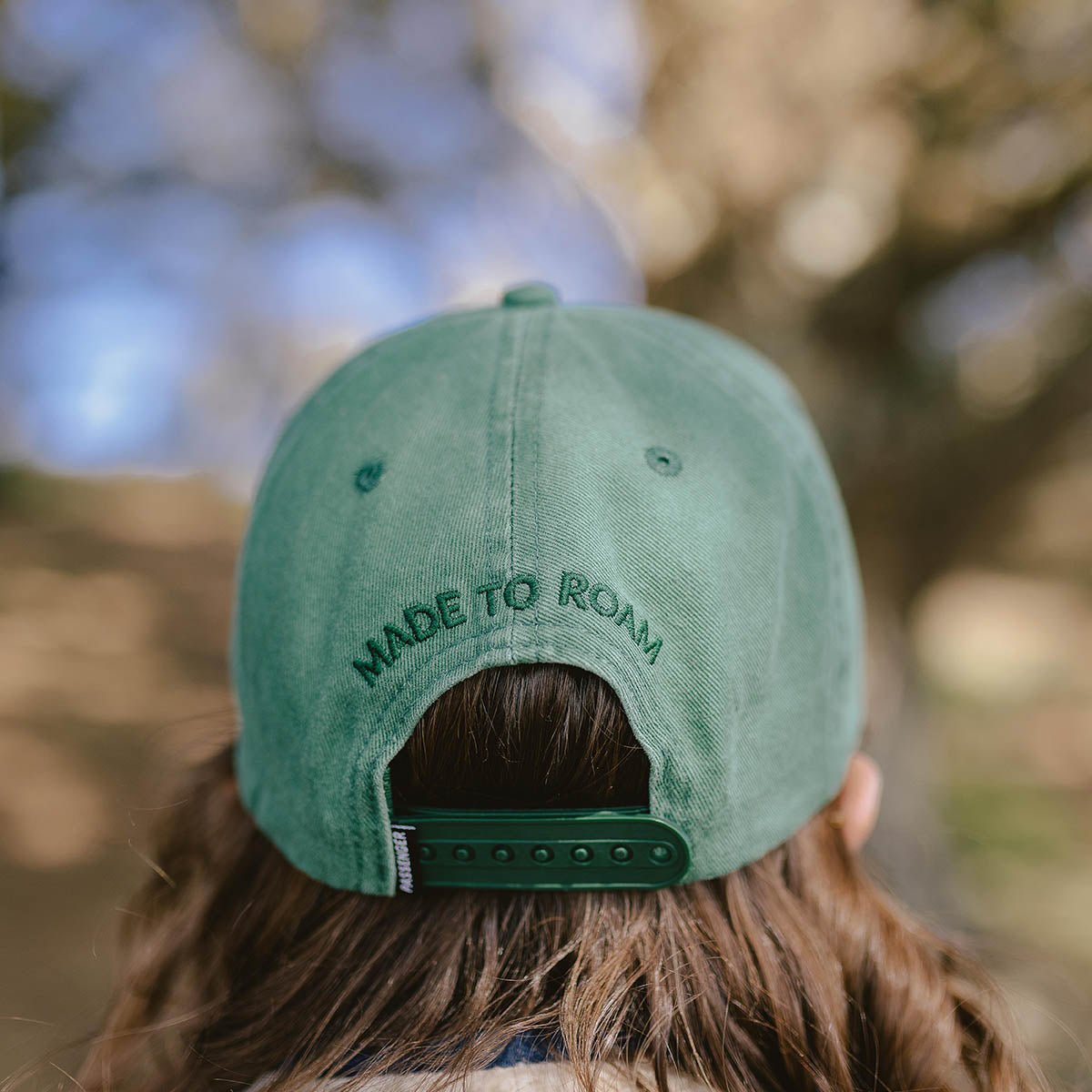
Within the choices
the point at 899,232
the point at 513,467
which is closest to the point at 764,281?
the point at 899,232

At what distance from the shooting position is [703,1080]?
1.07 metres

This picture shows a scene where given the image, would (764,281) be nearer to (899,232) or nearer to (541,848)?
(899,232)

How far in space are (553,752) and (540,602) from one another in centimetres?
18

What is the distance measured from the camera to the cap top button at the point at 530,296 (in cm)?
139

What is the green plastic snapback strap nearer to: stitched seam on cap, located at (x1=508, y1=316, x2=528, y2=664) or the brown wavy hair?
the brown wavy hair

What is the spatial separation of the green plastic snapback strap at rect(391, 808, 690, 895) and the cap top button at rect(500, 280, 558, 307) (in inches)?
30.3

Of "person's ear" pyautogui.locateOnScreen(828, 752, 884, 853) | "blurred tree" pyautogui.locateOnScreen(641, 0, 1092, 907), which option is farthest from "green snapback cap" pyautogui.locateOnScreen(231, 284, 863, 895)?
"blurred tree" pyautogui.locateOnScreen(641, 0, 1092, 907)

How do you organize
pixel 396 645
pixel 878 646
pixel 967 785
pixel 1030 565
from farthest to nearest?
pixel 1030 565
pixel 967 785
pixel 878 646
pixel 396 645

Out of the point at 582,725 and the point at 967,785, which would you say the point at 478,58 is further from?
the point at 967,785

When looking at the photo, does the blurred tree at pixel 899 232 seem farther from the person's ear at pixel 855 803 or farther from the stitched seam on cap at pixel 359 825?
the stitched seam on cap at pixel 359 825

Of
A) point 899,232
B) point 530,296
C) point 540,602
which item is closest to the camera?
point 540,602

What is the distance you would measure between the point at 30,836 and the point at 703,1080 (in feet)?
13.7

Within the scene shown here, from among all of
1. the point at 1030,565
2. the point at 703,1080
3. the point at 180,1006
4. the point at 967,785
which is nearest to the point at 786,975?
the point at 703,1080

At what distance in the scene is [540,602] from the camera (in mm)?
1014
